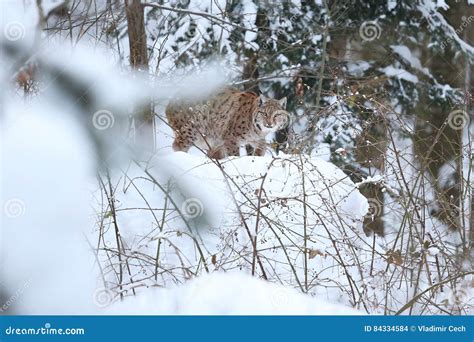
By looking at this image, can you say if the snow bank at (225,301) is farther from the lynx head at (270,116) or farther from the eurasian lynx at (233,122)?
the lynx head at (270,116)

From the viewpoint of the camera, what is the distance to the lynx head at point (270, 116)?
673cm

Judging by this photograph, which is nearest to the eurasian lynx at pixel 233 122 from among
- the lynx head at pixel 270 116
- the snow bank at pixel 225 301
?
the lynx head at pixel 270 116

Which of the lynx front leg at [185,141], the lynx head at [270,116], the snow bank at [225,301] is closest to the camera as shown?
the snow bank at [225,301]

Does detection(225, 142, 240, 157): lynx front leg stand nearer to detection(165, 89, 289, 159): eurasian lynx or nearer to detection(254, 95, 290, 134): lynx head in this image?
detection(165, 89, 289, 159): eurasian lynx

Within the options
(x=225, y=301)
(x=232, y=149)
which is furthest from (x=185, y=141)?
(x=225, y=301)

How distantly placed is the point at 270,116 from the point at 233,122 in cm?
47

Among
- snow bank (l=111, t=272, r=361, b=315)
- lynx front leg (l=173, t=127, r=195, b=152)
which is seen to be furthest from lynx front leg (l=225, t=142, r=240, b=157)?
snow bank (l=111, t=272, r=361, b=315)

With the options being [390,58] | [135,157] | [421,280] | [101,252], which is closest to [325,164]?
[421,280]

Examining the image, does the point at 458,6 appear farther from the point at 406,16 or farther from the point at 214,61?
the point at 214,61

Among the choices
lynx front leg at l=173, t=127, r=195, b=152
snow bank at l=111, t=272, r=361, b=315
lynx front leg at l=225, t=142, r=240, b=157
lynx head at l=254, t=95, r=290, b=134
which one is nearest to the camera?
snow bank at l=111, t=272, r=361, b=315

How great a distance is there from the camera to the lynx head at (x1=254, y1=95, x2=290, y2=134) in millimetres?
6734

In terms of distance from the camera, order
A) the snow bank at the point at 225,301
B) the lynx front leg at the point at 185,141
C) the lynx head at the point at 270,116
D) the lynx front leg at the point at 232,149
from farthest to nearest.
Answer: the lynx front leg at the point at 232,149
the lynx head at the point at 270,116
the lynx front leg at the point at 185,141
the snow bank at the point at 225,301

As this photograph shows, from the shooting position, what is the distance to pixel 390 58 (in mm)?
8242
